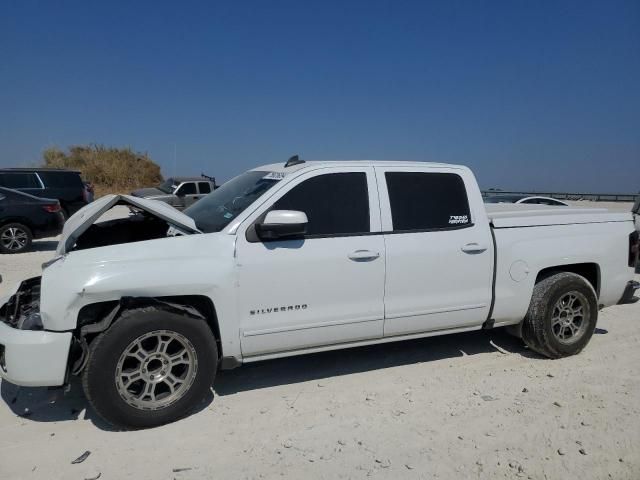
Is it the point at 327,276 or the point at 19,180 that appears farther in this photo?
the point at 19,180

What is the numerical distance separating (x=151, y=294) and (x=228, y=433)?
110 centimetres

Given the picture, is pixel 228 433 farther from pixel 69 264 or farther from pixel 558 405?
pixel 558 405

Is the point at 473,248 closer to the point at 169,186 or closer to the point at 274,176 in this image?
the point at 274,176

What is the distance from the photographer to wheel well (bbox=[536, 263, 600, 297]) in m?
4.93

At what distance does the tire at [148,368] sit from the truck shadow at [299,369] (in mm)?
290

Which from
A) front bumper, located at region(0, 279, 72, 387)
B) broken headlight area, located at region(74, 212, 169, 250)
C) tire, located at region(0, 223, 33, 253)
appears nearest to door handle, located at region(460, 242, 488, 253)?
broken headlight area, located at region(74, 212, 169, 250)

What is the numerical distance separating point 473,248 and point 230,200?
2170mm

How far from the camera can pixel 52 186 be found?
46.5ft

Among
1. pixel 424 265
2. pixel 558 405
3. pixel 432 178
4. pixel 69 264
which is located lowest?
pixel 558 405

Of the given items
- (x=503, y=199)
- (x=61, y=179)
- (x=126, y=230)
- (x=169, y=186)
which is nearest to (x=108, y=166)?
(x=169, y=186)

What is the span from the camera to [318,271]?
3.87 meters

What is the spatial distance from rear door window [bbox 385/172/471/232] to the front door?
216 mm

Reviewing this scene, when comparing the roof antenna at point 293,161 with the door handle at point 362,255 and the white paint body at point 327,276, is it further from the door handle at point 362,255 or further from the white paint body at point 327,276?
the door handle at point 362,255

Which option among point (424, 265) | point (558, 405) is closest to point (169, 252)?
point (424, 265)
